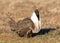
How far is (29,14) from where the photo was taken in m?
21.0

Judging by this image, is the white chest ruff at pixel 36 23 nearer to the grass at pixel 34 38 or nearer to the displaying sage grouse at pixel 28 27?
the displaying sage grouse at pixel 28 27

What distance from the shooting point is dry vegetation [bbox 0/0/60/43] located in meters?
12.6

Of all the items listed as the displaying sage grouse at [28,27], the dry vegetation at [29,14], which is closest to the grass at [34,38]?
the dry vegetation at [29,14]

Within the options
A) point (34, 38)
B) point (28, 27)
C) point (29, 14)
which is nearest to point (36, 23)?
point (28, 27)

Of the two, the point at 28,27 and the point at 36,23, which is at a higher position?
the point at 36,23

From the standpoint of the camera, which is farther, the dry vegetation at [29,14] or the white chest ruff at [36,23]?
the white chest ruff at [36,23]

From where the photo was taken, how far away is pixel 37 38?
41.8ft

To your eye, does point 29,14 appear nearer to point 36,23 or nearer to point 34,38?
point 36,23

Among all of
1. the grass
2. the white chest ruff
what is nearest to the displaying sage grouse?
the white chest ruff

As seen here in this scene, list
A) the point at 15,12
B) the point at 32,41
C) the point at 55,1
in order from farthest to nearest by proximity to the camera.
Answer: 1. the point at 55,1
2. the point at 15,12
3. the point at 32,41

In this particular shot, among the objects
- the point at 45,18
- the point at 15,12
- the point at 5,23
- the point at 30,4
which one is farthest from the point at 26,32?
the point at 30,4

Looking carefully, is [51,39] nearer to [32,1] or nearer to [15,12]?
[15,12]

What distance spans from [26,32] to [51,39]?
1180mm

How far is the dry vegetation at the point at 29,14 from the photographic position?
1260cm
